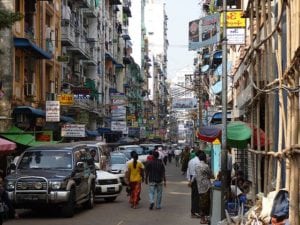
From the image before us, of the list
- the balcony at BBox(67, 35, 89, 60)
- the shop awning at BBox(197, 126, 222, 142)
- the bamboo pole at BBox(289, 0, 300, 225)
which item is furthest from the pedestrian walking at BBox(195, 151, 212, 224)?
the balcony at BBox(67, 35, 89, 60)

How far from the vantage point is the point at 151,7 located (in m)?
175

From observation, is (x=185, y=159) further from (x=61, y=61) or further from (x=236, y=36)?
(x=236, y=36)

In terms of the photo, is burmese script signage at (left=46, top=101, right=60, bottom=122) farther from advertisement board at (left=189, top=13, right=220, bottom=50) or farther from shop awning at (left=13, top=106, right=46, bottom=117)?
advertisement board at (left=189, top=13, right=220, bottom=50)

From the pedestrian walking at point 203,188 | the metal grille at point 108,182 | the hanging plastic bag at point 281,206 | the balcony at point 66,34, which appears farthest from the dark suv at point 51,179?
the balcony at point 66,34

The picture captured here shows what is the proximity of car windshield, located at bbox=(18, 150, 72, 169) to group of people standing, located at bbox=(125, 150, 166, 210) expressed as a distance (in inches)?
108

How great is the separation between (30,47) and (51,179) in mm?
16788

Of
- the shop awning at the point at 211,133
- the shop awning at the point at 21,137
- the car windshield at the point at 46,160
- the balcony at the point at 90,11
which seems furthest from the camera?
the balcony at the point at 90,11

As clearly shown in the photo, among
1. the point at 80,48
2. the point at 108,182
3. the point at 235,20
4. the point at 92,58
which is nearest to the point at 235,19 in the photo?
the point at 235,20

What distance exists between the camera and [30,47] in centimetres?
3328

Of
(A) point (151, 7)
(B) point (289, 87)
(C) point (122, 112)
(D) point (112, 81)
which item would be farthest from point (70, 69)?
(A) point (151, 7)

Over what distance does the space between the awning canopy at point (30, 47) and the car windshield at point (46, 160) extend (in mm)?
13897

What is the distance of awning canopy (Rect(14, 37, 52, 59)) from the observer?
31.9 m

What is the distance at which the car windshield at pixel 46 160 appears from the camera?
61.3ft

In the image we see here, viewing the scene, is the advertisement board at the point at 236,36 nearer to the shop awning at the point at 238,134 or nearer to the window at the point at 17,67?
the shop awning at the point at 238,134
